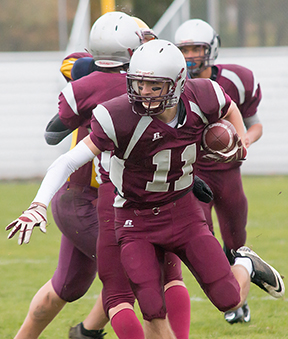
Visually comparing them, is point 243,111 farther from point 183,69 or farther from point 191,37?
point 183,69

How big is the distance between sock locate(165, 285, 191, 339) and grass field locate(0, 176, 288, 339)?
0.65m

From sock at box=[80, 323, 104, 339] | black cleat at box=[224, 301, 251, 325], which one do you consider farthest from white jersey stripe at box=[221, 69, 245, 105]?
sock at box=[80, 323, 104, 339]

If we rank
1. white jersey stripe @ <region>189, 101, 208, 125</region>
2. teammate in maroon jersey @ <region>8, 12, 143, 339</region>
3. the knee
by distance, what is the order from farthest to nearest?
teammate in maroon jersey @ <region>8, 12, 143, 339</region> → white jersey stripe @ <region>189, 101, 208, 125</region> → the knee

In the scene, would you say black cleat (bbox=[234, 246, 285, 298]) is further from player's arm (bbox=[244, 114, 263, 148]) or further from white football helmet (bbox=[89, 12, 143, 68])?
white football helmet (bbox=[89, 12, 143, 68])

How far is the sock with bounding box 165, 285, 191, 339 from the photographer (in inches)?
124

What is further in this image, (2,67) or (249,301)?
(2,67)

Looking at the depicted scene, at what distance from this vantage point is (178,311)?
3.17 meters

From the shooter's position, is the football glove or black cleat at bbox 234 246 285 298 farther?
black cleat at bbox 234 246 285 298

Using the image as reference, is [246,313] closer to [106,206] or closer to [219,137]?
[106,206]

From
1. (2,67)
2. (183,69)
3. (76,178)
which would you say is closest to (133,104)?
(183,69)

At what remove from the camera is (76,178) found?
140 inches

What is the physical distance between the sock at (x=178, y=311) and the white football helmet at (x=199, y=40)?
1669mm

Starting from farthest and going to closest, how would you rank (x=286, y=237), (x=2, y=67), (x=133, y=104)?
(x=2, y=67), (x=286, y=237), (x=133, y=104)

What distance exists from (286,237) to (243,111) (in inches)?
105
